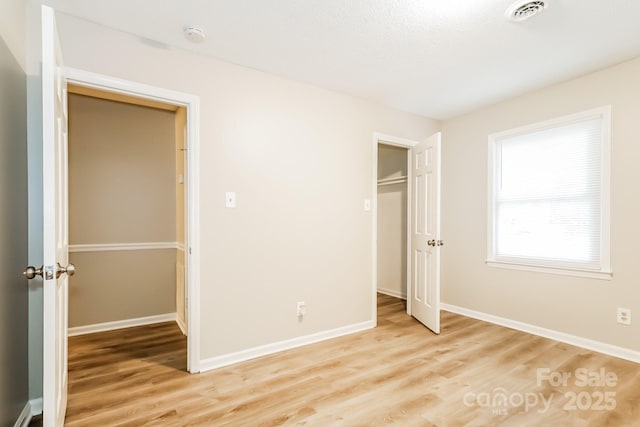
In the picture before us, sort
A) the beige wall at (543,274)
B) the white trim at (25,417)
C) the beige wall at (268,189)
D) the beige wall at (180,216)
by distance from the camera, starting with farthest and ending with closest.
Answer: the beige wall at (180,216) → the beige wall at (543,274) → the beige wall at (268,189) → the white trim at (25,417)

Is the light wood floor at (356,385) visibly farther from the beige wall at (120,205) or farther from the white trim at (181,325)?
the beige wall at (120,205)

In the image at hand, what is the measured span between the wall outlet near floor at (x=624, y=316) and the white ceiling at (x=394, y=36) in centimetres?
202

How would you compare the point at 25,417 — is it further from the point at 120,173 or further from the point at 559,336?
the point at 559,336

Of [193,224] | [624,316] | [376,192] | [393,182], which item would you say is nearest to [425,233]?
[376,192]

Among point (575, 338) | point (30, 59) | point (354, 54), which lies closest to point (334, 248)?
point (354, 54)

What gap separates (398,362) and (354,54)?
2426 mm

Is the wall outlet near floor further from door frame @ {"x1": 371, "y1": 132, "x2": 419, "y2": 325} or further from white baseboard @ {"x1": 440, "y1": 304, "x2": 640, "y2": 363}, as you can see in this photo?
door frame @ {"x1": 371, "y1": 132, "x2": 419, "y2": 325}

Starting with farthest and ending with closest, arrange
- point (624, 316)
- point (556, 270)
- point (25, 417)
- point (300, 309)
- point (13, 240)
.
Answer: point (556, 270) < point (300, 309) < point (624, 316) < point (25, 417) < point (13, 240)

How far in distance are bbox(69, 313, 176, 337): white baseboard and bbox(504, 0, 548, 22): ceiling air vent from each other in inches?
160

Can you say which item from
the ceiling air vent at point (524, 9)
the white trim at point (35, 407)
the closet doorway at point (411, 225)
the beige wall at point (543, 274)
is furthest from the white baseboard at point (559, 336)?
the white trim at point (35, 407)

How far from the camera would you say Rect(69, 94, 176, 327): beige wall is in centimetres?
321

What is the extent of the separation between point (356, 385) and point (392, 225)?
2979 millimetres

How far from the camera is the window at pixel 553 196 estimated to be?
2.76m

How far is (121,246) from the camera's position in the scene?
339 cm
